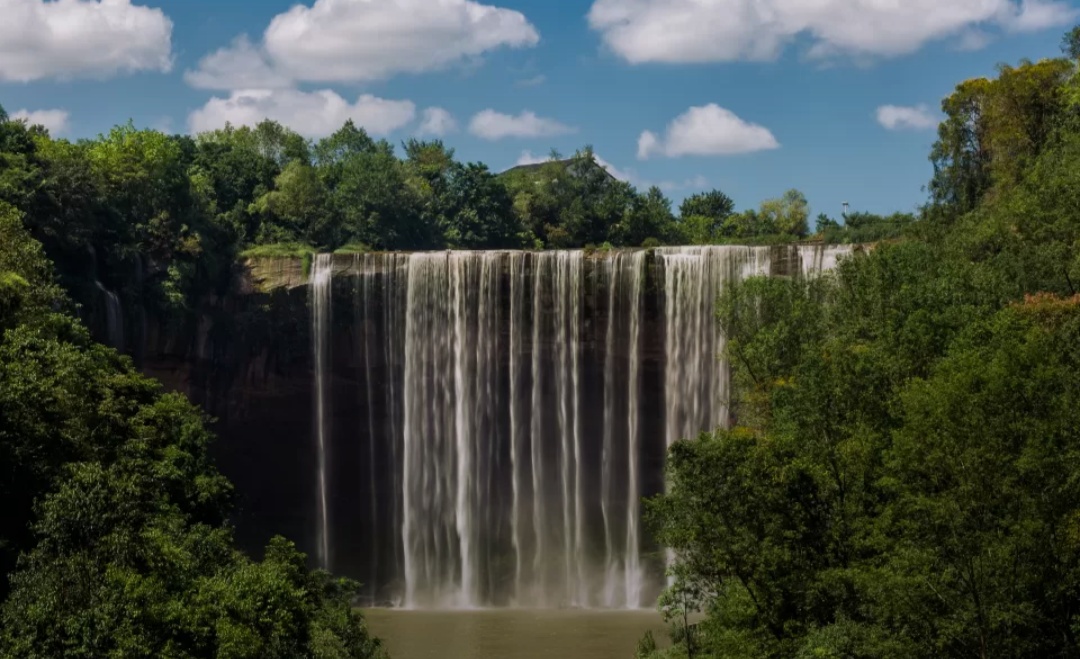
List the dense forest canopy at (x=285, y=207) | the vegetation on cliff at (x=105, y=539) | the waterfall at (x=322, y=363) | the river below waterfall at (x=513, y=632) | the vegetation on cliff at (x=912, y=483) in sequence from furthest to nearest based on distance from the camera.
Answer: the waterfall at (x=322, y=363)
the dense forest canopy at (x=285, y=207)
the river below waterfall at (x=513, y=632)
the vegetation on cliff at (x=912, y=483)
the vegetation on cliff at (x=105, y=539)

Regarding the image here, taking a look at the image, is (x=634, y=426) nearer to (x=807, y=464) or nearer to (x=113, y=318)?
(x=113, y=318)

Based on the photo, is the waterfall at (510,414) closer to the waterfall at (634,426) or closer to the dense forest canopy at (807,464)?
the waterfall at (634,426)

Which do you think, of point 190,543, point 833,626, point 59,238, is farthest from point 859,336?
point 59,238

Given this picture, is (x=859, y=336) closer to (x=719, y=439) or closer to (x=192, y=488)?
(x=719, y=439)

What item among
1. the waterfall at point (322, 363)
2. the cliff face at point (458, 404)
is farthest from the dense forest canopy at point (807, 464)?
the waterfall at point (322, 363)

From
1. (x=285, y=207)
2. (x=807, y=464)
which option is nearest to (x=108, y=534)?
(x=807, y=464)
